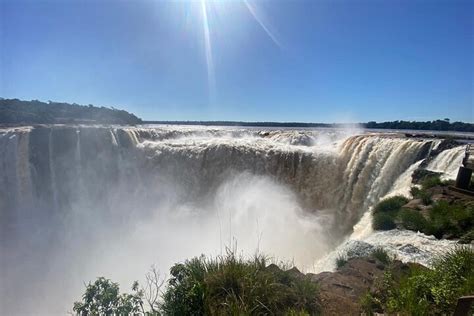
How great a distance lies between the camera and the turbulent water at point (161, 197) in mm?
14773

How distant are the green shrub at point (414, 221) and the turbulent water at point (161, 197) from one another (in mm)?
3995

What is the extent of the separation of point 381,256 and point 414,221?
8.00ft

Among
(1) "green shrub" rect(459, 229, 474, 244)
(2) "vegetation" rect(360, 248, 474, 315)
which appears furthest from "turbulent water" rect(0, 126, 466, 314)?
(2) "vegetation" rect(360, 248, 474, 315)

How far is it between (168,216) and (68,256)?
6333 mm

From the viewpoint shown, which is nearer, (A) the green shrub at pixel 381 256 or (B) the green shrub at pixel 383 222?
(A) the green shrub at pixel 381 256

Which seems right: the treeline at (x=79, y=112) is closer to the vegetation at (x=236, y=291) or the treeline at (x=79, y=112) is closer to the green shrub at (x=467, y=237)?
the vegetation at (x=236, y=291)

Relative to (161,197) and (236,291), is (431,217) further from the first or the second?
(161,197)

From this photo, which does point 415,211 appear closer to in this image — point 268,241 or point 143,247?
point 268,241

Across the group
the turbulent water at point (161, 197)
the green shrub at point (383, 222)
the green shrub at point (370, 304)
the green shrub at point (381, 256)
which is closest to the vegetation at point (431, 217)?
the green shrub at point (383, 222)

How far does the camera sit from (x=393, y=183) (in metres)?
13.2

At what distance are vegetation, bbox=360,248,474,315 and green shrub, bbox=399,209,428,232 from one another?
3.70 meters

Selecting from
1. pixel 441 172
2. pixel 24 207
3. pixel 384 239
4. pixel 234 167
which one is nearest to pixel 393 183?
pixel 441 172

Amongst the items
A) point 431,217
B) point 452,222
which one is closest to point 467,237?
point 452,222

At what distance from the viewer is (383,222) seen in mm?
8227
